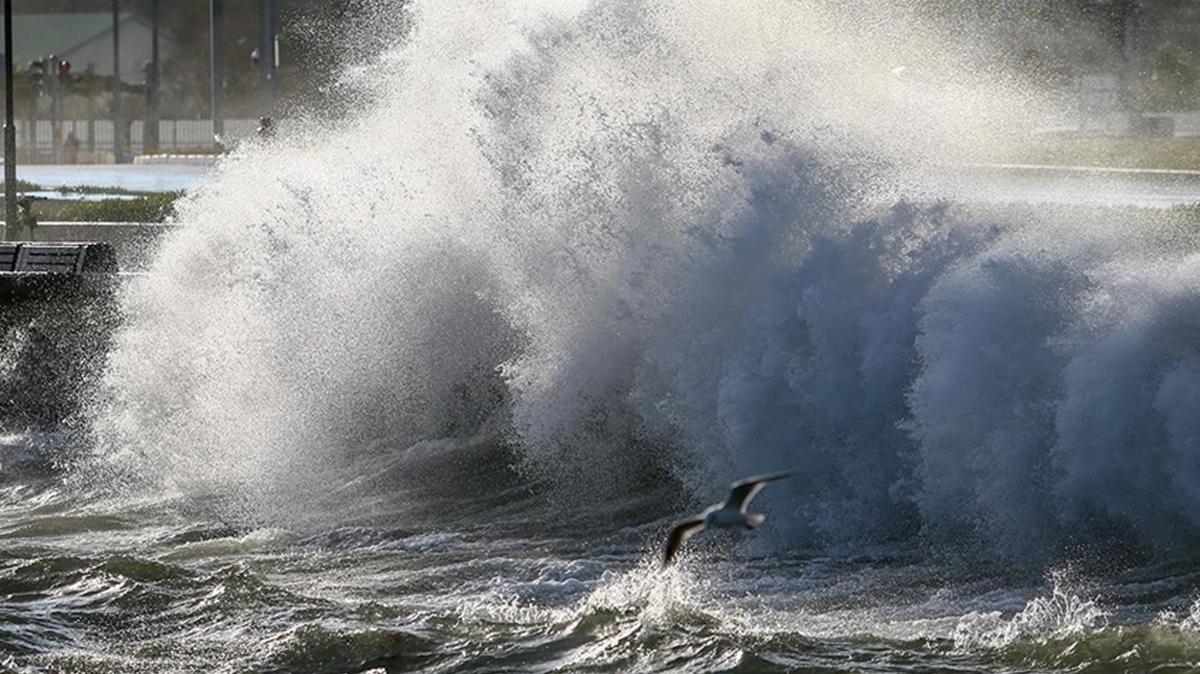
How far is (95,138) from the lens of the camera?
6731cm

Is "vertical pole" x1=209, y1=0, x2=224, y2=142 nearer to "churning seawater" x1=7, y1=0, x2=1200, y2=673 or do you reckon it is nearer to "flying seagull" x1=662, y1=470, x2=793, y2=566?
"churning seawater" x1=7, y1=0, x2=1200, y2=673

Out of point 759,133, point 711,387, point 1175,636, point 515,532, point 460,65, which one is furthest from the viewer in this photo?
point 460,65

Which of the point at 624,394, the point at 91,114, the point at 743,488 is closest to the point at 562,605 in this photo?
the point at 743,488

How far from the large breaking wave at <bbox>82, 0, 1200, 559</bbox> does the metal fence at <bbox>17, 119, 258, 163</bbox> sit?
34.5 m

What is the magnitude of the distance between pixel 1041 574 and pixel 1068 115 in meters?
24.7

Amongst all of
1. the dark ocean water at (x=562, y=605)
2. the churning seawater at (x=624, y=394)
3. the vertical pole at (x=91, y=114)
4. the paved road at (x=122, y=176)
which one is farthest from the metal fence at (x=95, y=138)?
the dark ocean water at (x=562, y=605)

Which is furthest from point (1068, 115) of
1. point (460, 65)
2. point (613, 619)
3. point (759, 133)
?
point (613, 619)

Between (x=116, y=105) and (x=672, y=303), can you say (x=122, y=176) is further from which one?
(x=672, y=303)

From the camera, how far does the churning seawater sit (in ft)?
34.0

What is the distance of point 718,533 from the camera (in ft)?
40.0

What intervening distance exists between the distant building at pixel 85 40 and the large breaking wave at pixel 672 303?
71.5 meters

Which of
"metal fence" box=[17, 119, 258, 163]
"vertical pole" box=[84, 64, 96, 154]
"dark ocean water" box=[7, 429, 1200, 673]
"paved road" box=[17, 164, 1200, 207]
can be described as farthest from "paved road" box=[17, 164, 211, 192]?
"dark ocean water" box=[7, 429, 1200, 673]

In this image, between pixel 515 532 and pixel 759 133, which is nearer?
pixel 515 532

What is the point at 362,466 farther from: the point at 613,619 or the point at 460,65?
the point at 613,619
